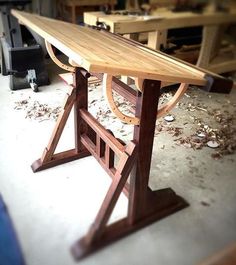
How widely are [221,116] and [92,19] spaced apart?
4.38 ft

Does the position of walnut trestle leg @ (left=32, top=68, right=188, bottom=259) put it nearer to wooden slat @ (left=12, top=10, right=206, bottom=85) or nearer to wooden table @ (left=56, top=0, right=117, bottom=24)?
wooden slat @ (left=12, top=10, right=206, bottom=85)

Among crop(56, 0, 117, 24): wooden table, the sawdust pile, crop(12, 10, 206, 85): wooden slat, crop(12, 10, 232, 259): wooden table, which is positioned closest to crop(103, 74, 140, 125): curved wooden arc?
crop(12, 10, 232, 259): wooden table

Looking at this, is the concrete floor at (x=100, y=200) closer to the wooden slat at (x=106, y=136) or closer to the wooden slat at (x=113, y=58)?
the wooden slat at (x=106, y=136)

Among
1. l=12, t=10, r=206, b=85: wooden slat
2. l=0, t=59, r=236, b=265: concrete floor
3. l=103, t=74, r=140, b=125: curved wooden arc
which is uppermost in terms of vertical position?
l=12, t=10, r=206, b=85: wooden slat

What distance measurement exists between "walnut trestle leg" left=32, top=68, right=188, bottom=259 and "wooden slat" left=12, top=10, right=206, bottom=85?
95mm

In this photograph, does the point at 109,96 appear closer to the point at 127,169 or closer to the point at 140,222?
the point at 127,169

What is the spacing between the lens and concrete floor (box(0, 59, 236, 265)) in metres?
1.21

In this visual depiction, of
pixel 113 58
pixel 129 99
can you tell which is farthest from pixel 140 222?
pixel 113 58

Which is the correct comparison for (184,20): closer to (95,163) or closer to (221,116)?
(95,163)

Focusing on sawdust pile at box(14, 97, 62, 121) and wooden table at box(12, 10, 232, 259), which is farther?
sawdust pile at box(14, 97, 62, 121)

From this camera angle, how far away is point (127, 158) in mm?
1160

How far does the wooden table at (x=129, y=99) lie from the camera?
934 millimetres

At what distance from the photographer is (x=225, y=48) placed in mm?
746

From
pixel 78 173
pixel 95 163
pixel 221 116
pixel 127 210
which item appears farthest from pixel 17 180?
pixel 221 116
